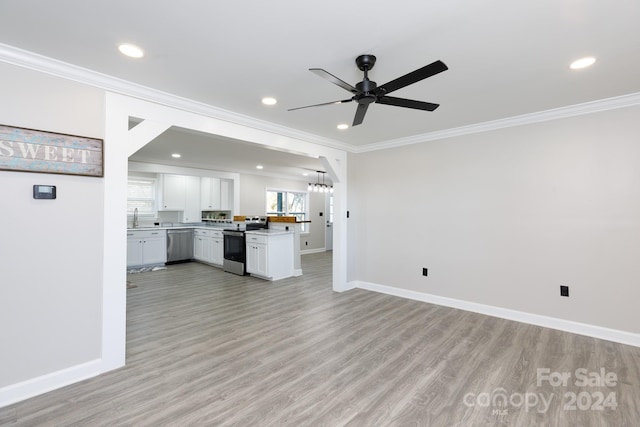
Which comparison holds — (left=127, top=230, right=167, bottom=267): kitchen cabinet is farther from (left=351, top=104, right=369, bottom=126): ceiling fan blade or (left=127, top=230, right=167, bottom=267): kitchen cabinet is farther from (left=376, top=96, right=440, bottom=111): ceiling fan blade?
(left=376, top=96, right=440, bottom=111): ceiling fan blade

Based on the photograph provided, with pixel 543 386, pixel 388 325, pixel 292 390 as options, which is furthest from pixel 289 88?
pixel 543 386

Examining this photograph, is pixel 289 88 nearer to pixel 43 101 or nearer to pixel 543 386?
pixel 43 101

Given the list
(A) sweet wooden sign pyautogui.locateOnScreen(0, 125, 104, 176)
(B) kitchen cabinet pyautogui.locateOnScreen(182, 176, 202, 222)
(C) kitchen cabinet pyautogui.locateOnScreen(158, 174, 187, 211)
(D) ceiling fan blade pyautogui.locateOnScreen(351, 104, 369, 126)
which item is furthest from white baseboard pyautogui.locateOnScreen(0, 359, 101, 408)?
(B) kitchen cabinet pyautogui.locateOnScreen(182, 176, 202, 222)

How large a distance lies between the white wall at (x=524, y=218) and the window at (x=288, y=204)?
4913mm

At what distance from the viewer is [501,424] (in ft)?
6.01

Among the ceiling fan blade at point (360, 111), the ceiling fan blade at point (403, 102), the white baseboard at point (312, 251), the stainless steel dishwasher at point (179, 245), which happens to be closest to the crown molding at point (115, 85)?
the ceiling fan blade at point (360, 111)

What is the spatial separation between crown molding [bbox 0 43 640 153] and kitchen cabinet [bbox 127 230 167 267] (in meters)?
4.78

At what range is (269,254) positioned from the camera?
5535 mm

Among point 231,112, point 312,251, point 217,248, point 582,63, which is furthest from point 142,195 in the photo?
point 582,63

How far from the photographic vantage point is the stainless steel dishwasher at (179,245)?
719 cm

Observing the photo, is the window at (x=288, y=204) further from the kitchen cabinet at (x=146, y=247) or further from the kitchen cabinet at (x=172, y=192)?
the kitchen cabinet at (x=146, y=247)

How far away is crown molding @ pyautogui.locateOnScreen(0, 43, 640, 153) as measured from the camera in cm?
215

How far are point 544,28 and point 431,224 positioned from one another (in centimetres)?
282

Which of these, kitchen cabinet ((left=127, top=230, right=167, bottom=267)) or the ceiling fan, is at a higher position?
the ceiling fan
